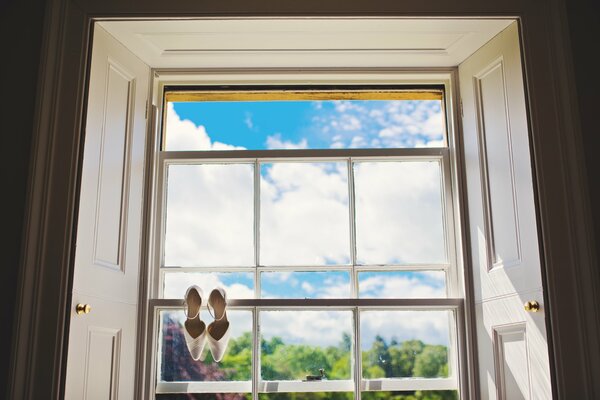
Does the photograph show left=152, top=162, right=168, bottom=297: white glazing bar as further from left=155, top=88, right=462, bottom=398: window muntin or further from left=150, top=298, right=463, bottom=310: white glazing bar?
left=150, top=298, right=463, bottom=310: white glazing bar

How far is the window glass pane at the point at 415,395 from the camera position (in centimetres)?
300

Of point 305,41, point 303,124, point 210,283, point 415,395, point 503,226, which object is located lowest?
point 415,395

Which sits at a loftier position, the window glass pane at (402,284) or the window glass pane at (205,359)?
the window glass pane at (402,284)

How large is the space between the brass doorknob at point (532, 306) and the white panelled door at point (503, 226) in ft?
0.05

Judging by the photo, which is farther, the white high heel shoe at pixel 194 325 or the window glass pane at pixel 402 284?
the window glass pane at pixel 402 284

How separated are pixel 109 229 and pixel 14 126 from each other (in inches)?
24.0

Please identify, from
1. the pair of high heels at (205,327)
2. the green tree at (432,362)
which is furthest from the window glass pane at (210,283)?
the green tree at (432,362)

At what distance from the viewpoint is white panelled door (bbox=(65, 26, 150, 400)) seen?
2529 millimetres

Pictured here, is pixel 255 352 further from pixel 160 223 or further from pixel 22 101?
pixel 22 101

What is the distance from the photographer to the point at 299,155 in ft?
10.9

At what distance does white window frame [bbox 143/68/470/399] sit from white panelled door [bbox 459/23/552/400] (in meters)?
0.13

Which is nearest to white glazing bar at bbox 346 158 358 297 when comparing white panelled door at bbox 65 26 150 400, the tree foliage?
the tree foliage

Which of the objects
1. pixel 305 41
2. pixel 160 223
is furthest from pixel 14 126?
pixel 305 41

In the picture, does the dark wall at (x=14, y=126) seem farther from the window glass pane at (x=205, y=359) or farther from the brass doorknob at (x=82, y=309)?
the window glass pane at (x=205, y=359)
